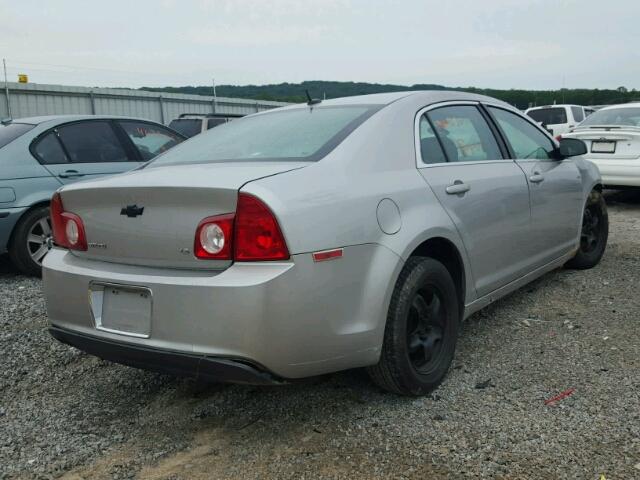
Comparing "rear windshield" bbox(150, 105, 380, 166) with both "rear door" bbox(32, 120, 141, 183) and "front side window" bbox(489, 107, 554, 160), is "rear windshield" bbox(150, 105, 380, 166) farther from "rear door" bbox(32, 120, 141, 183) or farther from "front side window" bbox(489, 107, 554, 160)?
"rear door" bbox(32, 120, 141, 183)

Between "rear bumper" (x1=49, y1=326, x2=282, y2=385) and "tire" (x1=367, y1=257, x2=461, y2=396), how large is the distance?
1.98 ft

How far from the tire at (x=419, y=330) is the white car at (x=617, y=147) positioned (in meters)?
6.08

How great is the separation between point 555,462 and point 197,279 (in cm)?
160

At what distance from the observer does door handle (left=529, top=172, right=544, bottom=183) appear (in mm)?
4158

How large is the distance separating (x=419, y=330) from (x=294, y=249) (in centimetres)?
100

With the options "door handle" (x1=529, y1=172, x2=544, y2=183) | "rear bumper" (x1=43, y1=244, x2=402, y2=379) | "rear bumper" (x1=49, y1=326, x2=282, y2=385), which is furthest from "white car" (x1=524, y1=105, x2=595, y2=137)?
"rear bumper" (x1=49, y1=326, x2=282, y2=385)

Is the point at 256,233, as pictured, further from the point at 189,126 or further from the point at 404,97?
the point at 189,126

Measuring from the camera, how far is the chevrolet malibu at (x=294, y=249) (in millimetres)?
2479

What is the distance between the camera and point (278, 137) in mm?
3314

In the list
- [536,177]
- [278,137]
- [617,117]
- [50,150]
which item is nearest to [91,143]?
[50,150]

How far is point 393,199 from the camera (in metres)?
2.92

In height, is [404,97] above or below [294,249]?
above

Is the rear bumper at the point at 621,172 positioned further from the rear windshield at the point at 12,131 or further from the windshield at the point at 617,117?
the rear windshield at the point at 12,131

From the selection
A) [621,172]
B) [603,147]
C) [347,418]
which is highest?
[603,147]
